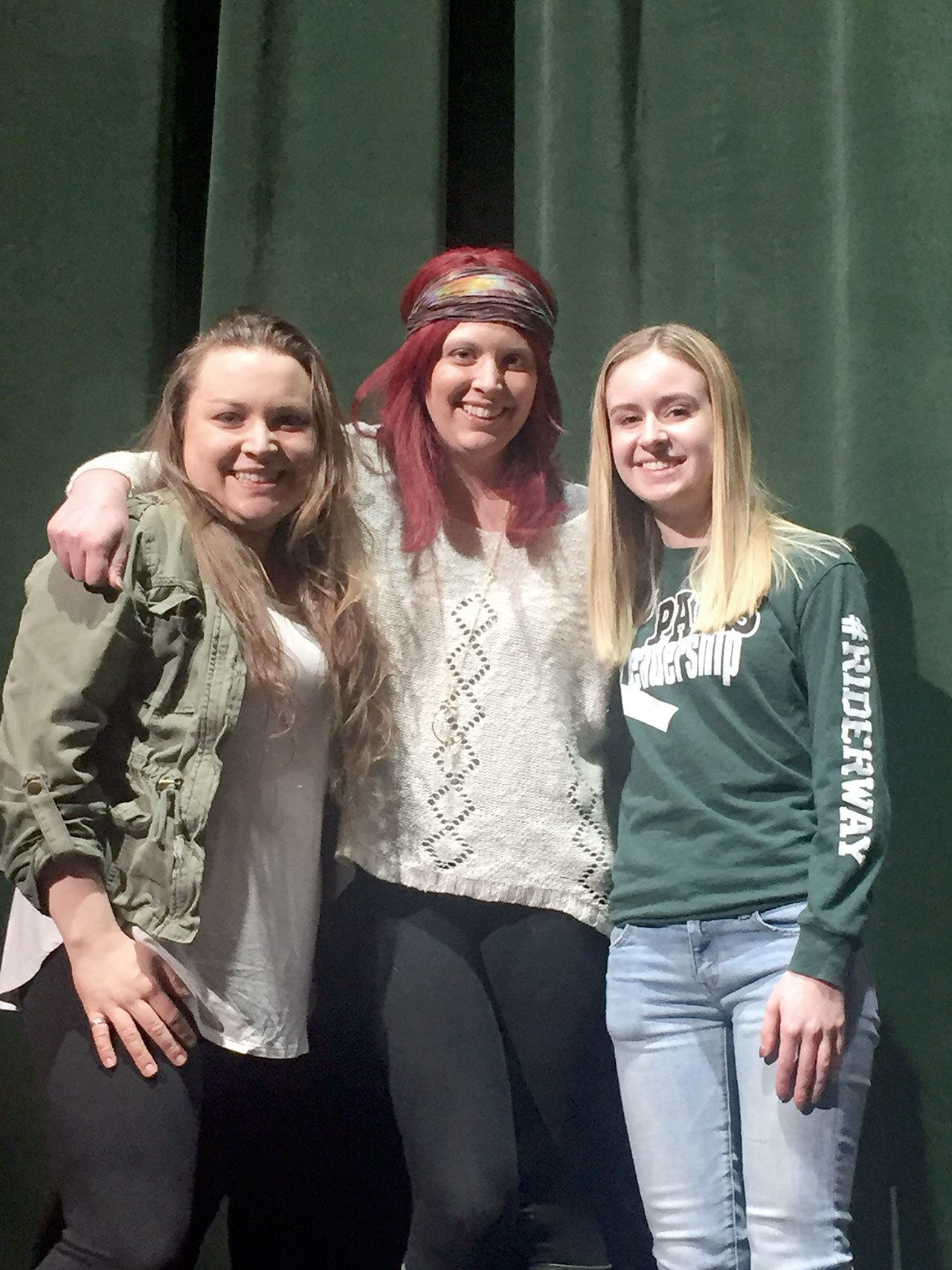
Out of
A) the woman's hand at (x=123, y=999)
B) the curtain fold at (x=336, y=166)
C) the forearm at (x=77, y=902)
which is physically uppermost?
the curtain fold at (x=336, y=166)

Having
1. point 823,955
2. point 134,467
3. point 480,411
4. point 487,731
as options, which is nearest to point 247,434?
point 134,467

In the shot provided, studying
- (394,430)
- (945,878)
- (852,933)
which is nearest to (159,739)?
(394,430)

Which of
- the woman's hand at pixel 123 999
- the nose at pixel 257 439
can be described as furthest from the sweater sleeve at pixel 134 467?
the woman's hand at pixel 123 999

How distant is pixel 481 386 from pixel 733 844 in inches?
22.8

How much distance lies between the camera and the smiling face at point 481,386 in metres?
1.42

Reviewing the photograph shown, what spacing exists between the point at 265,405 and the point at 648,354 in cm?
44

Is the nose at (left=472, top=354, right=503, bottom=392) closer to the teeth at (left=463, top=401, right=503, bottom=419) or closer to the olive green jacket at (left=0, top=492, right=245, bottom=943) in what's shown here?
the teeth at (left=463, top=401, right=503, bottom=419)

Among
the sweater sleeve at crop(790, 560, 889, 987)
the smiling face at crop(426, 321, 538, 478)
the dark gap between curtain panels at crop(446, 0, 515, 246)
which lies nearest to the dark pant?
the sweater sleeve at crop(790, 560, 889, 987)

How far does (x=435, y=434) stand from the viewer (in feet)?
4.88

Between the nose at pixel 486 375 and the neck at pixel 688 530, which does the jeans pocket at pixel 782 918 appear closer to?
the neck at pixel 688 530

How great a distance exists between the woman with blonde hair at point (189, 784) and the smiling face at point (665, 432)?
12.6 inches

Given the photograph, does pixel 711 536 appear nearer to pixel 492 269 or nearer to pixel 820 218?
pixel 492 269

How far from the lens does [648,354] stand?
1.39 metres

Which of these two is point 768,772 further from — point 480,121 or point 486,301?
point 480,121
